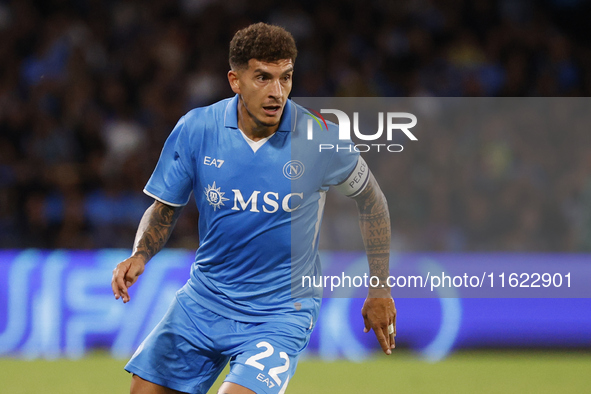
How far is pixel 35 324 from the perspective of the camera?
657 centimetres

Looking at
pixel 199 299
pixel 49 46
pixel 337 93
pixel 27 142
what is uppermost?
pixel 49 46

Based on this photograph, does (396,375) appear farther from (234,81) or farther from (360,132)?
(234,81)

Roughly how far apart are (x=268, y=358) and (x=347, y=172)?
941 mm

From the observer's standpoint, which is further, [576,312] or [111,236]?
[111,236]

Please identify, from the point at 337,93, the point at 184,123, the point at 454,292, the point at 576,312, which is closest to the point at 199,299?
the point at 184,123

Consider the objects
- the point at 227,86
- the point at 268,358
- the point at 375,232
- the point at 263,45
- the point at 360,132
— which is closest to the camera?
the point at 268,358

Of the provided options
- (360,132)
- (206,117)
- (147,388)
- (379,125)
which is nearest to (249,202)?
(206,117)

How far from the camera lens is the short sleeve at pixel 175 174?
135 inches

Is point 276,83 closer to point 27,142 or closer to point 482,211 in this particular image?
point 482,211

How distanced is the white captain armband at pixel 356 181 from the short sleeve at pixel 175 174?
2.36 ft

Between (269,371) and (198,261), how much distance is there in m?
0.67

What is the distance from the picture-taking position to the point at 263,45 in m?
3.27

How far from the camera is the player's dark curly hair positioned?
327 centimetres

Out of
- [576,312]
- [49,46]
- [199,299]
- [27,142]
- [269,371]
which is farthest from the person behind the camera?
[49,46]
